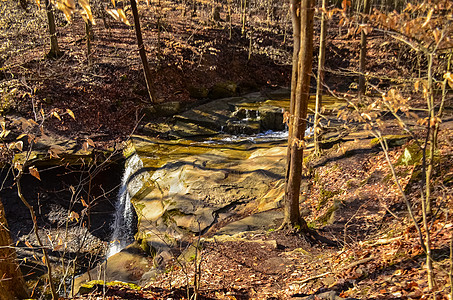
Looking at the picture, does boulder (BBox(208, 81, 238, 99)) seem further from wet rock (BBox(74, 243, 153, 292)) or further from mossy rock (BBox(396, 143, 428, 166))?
mossy rock (BBox(396, 143, 428, 166))

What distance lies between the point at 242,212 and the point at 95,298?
5.11 m

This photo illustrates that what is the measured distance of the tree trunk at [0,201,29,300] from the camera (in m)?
4.43

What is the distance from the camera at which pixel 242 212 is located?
8.96 m

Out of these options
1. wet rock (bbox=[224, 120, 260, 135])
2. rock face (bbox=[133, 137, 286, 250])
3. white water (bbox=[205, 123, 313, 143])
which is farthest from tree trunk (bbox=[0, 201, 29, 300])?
wet rock (bbox=[224, 120, 260, 135])

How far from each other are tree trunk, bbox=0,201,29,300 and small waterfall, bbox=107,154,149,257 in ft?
17.4

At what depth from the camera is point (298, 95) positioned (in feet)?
19.3

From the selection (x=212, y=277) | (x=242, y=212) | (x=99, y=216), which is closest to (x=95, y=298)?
(x=212, y=277)

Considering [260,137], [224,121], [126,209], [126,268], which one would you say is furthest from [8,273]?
[224,121]

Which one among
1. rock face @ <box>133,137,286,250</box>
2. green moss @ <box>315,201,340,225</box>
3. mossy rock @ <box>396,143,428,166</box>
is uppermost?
mossy rock @ <box>396,143,428,166</box>

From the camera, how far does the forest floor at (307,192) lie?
424cm

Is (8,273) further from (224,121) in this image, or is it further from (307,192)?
(224,121)

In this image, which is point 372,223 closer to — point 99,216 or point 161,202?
point 161,202

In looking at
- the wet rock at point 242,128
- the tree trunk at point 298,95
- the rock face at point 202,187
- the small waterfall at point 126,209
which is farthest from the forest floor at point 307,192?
the wet rock at point 242,128

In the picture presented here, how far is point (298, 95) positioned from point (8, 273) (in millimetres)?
6040
